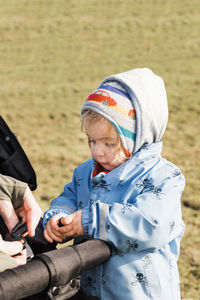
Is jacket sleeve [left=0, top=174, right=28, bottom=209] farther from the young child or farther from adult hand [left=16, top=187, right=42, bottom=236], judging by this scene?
the young child

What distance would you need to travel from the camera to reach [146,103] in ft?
5.95

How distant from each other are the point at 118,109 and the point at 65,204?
18.7 inches

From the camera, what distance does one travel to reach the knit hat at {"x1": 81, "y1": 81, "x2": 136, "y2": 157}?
1808 mm

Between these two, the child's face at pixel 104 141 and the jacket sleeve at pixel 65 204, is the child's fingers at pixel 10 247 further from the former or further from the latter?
the child's face at pixel 104 141

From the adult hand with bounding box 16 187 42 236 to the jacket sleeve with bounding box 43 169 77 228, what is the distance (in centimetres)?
4

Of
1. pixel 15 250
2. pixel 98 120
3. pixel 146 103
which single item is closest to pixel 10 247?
pixel 15 250

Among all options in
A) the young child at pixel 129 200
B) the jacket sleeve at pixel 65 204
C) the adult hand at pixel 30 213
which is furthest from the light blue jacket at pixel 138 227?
the adult hand at pixel 30 213

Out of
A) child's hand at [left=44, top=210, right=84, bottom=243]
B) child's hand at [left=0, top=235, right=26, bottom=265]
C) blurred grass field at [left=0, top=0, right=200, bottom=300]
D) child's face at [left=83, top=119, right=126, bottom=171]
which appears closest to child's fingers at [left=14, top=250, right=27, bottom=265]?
child's hand at [left=0, top=235, right=26, bottom=265]

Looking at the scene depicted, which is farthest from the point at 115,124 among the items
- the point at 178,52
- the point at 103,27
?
the point at 103,27

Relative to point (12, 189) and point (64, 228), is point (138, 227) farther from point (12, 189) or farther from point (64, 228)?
point (12, 189)

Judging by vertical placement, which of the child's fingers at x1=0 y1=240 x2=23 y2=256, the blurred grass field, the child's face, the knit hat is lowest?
the blurred grass field

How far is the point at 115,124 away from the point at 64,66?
853 centimetres

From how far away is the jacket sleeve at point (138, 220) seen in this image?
5.34ft

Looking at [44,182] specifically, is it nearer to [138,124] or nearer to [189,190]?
[189,190]
